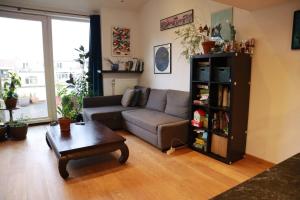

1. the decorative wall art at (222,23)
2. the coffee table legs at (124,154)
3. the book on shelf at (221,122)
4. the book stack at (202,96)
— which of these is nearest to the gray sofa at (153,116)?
the book stack at (202,96)

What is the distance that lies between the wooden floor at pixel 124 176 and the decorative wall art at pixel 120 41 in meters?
2.67

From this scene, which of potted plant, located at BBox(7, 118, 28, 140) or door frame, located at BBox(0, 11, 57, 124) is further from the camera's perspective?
door frame, located at BBox(0, 11, 57, 124)

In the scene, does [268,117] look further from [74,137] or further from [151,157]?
[74,137]

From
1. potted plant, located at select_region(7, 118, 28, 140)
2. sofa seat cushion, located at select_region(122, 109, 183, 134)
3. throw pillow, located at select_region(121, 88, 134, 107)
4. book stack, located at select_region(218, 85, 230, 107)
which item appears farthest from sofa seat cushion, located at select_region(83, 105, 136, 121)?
book stack, located at select_region(218, 85, 230, 107)

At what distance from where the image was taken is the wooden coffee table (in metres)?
2.18

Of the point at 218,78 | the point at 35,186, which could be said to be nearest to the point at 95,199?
the point at 35,186

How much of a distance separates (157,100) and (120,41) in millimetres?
1893

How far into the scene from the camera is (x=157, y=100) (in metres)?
3.89

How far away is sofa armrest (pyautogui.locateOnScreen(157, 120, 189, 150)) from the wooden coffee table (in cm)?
57

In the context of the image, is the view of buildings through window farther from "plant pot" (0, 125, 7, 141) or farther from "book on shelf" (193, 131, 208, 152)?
"book on shelf" (193, 131, 208, 152)

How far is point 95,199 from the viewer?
6.10 feet

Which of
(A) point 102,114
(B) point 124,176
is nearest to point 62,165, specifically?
(B) point 124,176

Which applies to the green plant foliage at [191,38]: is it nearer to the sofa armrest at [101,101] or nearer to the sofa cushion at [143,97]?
the sofa cushion at [143,97]

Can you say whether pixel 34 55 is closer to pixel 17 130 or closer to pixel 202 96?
pixel 17 130
